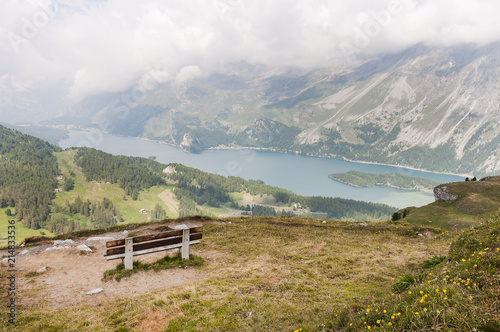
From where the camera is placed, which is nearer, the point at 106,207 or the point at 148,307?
the point at 148,307

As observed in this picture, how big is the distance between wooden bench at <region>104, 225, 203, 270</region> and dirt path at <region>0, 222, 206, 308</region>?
1176mm

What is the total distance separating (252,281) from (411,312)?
7.86 metres

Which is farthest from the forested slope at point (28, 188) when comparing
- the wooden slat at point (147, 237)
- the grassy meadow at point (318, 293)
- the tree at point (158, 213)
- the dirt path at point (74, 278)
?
the grassy meadow at point (318, 293)

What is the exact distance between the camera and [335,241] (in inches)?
781

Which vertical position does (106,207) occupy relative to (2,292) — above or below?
below

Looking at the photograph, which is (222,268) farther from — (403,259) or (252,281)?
(403,259)

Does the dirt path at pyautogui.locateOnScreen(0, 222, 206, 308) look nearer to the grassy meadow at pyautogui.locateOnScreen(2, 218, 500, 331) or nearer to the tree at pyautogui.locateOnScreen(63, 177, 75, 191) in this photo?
the grassy meadow at pyautogui.locateOnScreen(2, 218, 500, 331)

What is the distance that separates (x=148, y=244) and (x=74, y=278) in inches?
177

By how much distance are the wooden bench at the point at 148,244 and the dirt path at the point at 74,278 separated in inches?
46.3

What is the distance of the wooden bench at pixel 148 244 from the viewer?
13.7m

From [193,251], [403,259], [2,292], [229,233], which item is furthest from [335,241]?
[2,292]

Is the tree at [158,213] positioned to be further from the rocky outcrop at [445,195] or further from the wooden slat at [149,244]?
the wooden slat at [149,244]

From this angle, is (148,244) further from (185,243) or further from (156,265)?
(185,243)

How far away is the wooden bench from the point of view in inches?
541
